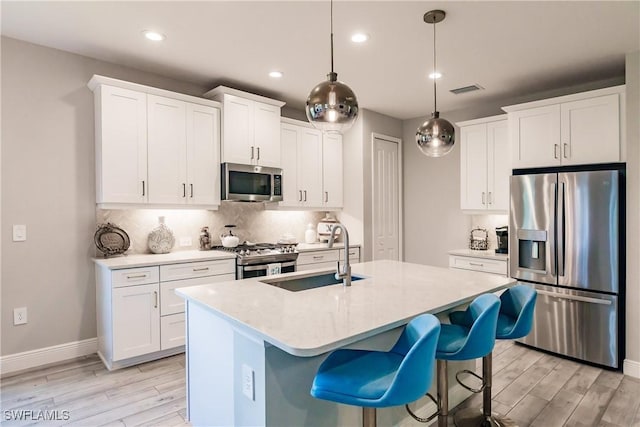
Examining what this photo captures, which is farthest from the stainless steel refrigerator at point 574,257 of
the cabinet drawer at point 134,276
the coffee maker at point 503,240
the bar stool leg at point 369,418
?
the cabinet drawer at point 134,276

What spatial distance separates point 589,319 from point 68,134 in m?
4.96

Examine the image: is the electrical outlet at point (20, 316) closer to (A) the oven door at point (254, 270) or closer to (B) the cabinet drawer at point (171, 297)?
(B) the cabinet drawer at point (171, 297)

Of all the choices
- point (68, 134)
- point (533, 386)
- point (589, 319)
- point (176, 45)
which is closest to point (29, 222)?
point (68, 134)

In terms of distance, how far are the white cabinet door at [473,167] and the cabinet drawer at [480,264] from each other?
69cm

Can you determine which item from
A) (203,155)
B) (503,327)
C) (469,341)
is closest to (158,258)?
(203,155)

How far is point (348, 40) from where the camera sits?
120 inches

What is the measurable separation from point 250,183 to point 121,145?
1326 millimetres

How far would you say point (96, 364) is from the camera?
3.21m

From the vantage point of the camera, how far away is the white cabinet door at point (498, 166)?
4289mm

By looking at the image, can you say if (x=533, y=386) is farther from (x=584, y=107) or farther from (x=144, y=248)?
(x=144, y=248)

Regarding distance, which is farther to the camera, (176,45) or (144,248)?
(144,248)

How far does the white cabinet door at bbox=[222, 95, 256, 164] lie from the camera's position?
13.0 ft

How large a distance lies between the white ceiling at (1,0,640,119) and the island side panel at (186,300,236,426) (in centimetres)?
208

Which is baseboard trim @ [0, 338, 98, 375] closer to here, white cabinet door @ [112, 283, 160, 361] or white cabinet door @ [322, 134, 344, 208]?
white cabinet door @ [112, 283, 160, 361]
